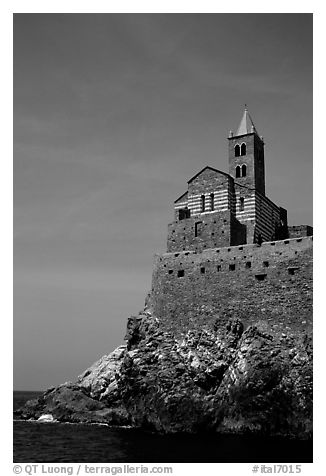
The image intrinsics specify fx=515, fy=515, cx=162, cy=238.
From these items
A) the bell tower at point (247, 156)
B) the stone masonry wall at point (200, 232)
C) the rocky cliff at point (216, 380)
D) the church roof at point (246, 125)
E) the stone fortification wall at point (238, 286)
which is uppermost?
the church roof at point (246, 125)

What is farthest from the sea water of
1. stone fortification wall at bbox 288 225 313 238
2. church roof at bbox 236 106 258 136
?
church roof at bbox 236 106 258 136

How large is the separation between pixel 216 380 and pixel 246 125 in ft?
83.7

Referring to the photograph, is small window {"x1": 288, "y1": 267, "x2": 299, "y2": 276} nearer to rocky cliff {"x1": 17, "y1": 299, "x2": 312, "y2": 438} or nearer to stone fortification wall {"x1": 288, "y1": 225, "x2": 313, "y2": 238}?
rocky cliff {"x1": 17, "y1": 299, "x2": 312, "y2": 438}

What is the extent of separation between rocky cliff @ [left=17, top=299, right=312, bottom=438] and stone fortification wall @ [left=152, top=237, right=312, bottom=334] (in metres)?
0.86

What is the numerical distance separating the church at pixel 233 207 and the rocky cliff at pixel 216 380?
26.0ft

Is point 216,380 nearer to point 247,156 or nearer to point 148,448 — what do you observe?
point 148,448

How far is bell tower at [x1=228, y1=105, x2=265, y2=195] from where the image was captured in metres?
49.1

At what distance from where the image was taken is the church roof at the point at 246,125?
167ft

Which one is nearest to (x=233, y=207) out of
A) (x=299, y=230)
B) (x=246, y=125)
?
(x=299, y=230)

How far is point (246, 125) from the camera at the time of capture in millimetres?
51312

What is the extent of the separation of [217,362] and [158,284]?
31.5 ft

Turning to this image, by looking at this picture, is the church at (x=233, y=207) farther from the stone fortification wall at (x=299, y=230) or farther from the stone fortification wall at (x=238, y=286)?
the stone fortification wall at (x=238, y=286)

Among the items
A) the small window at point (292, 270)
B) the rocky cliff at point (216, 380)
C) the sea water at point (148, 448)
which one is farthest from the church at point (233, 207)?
the sea water at point (148, 448)
